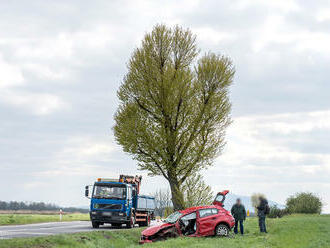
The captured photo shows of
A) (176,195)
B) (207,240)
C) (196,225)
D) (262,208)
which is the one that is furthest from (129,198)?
(207,240)

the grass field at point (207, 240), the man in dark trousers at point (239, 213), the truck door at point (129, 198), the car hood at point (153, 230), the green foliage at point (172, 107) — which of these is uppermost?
the green foliage at point (172, 107)

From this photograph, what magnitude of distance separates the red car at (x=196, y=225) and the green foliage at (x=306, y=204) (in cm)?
2602

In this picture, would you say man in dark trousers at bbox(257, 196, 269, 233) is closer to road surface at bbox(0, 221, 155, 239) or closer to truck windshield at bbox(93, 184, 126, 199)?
truck windshield at bbox(93, 184, 126, 199)

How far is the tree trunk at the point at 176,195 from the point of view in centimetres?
3497

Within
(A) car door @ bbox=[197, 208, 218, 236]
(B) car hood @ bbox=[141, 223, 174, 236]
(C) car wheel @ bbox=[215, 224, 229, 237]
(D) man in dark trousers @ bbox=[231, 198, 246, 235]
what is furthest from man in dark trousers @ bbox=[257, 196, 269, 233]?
(B) car hood @ bbox=[141, 223, 174, 236]

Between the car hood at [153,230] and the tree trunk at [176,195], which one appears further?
the tree trunk at [176,195]

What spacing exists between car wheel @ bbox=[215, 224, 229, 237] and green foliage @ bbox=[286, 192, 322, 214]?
26.3m

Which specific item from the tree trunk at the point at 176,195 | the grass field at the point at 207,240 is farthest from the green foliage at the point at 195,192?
the grass field at the point at 207,240

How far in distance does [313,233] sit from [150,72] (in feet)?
58.9

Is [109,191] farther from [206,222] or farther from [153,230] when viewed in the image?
[206,222]

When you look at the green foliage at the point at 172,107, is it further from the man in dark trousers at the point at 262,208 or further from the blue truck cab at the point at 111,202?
the man in dark trousers at the point at 262,208

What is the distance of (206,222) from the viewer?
22766 mm

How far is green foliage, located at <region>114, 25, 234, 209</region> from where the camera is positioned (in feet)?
113

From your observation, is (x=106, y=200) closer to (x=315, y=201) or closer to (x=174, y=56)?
(x=174, y=56)
